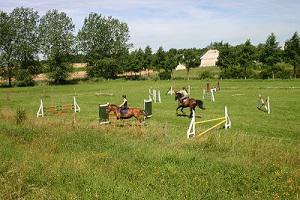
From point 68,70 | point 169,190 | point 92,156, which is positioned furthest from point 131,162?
point 68,70

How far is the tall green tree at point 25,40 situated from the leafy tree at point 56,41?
1.80m

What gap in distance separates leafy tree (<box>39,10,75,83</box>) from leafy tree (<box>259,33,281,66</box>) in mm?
39087

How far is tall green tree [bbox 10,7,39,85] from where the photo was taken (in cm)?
8312

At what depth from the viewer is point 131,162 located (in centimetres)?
1399

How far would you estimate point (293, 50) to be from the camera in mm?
67562

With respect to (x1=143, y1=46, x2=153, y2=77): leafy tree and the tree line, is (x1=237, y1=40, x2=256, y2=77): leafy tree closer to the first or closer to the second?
the tree line

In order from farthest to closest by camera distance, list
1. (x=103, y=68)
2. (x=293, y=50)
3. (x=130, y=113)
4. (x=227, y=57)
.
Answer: (x=103, y=68) < (x=227, y=57) < (x=293, y=50) < (x=130, y=113)

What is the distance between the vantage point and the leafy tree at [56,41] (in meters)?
82.6

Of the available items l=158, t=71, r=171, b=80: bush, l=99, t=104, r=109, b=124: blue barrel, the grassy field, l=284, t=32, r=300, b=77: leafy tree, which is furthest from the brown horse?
l=158, t=71, r=171, b=80: bush

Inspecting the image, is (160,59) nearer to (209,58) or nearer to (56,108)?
(209,58)

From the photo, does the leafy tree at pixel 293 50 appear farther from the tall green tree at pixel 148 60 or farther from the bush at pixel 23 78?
the bush at pixel 23 78

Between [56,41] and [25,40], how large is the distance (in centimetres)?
705

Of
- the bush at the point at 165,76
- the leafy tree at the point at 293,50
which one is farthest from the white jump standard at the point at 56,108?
the bush at the point at 165,76

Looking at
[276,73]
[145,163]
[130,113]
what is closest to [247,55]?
[276,73]
